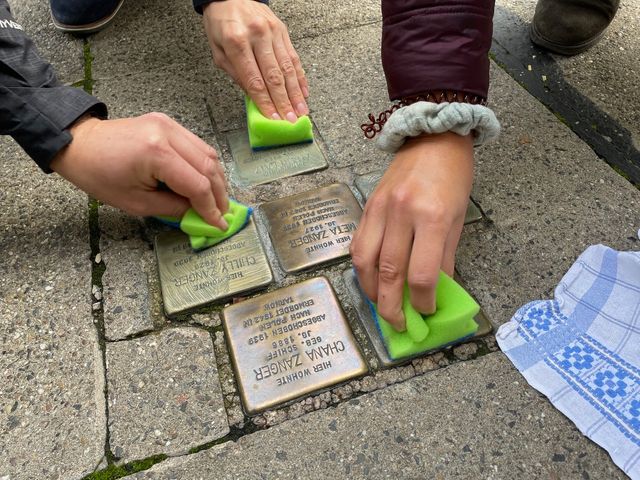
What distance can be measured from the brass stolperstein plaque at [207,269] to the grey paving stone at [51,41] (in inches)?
36.4

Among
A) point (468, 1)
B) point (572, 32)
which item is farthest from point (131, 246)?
point (572, 32)

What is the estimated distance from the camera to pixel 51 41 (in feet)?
6.22

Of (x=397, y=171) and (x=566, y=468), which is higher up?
(x=397, y=171)

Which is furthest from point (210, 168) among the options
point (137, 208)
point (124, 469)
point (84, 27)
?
point (84, 27)

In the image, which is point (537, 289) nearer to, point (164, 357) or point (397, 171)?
point (397, 171)

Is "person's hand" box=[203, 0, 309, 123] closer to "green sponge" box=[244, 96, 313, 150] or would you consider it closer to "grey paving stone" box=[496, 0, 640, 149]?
"green sponge" box=[244, 96, 313, 150]

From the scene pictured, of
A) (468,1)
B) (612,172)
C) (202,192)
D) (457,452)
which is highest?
(468,1)

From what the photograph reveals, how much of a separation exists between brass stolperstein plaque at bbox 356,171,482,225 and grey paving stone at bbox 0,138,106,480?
28.3 inches

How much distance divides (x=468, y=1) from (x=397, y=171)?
37 cm

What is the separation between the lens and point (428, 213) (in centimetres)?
89

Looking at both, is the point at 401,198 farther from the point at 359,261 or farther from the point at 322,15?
the point at 322,15

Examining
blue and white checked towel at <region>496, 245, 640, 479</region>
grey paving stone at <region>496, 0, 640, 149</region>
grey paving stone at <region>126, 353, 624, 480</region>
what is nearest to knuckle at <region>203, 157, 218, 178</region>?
grey paving stone at <region>126, 353, 624, 480</region>

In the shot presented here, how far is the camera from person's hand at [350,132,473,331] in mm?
882

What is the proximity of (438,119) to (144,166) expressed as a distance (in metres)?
0.62
